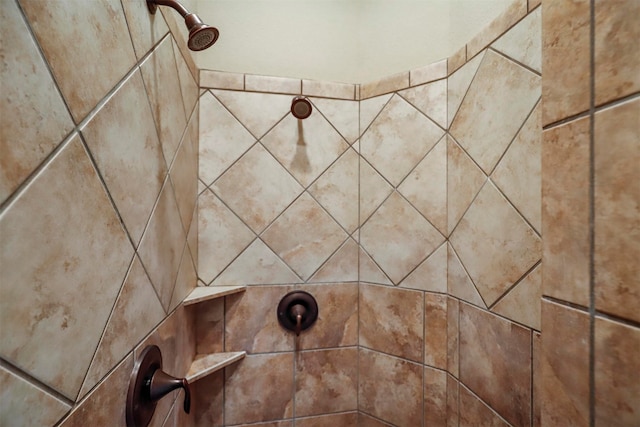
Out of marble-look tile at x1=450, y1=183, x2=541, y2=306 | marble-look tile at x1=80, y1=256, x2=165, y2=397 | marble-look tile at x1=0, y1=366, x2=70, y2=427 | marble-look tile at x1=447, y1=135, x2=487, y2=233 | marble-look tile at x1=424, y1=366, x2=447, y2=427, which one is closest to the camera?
marble-look tile at x1=0, y1=366, x2=70, y2=427

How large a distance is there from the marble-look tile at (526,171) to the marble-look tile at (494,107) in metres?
0.03

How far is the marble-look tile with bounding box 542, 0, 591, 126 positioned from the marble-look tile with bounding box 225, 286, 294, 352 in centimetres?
93

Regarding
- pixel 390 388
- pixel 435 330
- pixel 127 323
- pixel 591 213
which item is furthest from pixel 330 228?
pixel 591 213

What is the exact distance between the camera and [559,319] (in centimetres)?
36

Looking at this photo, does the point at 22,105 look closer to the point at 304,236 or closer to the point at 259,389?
the point at 304,236

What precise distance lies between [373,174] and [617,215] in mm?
836

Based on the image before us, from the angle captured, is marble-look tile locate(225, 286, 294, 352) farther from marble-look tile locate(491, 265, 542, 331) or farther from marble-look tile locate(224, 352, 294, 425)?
marble-look tile locate(491, 265, 542, 331)

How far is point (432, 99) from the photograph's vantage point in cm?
99

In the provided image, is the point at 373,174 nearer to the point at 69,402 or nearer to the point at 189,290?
the point at 189,290

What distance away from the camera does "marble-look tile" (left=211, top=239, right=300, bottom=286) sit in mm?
1060

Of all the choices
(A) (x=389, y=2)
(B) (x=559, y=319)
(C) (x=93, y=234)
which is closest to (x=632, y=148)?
(B) (x=559, y=319)

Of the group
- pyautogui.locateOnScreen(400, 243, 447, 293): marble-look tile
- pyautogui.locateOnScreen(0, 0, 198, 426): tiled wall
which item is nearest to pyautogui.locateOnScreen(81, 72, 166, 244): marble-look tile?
pyautogui.locateOnScreen(0, 0, 198, 426): tiled wall

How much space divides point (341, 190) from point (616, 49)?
87 centimetres

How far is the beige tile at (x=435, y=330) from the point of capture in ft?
3.18
